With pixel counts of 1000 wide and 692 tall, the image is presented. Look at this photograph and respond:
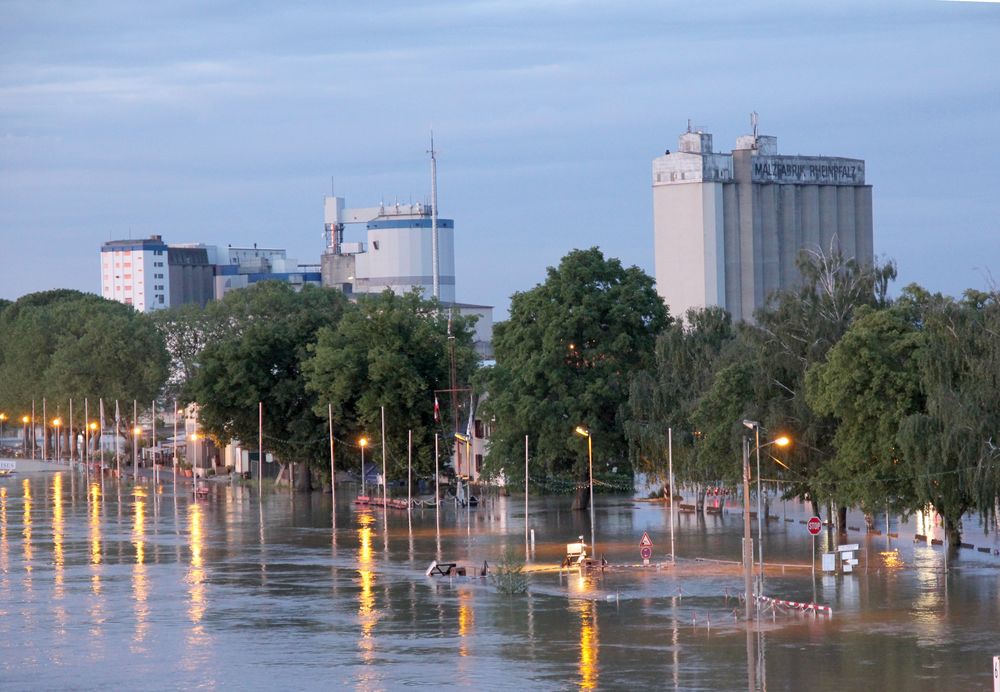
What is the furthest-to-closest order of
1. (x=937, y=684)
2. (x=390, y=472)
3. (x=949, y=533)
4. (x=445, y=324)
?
(x=445, y=324)
(x=390, y=472)
(x=949, y=533)
(x=937, y=684)

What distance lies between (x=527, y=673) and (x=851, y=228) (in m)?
108

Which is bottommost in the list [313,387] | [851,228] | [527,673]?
[527,673]

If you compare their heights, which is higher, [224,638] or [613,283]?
[613,283]

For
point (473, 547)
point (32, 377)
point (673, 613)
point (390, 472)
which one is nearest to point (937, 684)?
point (673, 613)

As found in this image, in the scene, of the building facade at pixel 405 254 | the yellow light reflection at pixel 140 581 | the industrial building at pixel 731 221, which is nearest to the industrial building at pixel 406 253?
the building facade at pixel 405 254

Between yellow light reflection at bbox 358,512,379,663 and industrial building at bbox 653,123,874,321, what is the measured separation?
220 ft

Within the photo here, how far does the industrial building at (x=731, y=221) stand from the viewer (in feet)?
402

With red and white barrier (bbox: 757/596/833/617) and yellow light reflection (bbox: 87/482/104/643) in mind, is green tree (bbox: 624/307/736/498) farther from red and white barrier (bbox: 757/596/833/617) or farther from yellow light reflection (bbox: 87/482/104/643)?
red and white barrier (bbox: 757/596/833/617)

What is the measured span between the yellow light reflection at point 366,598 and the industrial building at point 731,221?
220ft

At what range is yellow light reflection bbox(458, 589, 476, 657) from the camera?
32094 mm

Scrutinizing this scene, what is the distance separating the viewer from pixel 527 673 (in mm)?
29031

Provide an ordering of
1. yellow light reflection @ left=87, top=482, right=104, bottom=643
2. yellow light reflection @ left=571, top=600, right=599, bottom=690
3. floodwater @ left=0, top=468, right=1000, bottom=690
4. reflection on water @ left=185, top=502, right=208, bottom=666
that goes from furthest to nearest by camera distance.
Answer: yellow light reflection @ left=87, top=482, right=104, bottom=643, reflection on water @ left=185, top=502, right=208, bottom=666, floodwater @ left=0, top=468, right=1000, bottom=690, yellow light reflection @ left=571, top=600, right=599, bottom=690

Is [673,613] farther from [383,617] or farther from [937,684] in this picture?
[937,684]

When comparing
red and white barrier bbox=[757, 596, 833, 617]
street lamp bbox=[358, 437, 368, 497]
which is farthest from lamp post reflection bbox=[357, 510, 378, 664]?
street lamp bbox=[358, 437, 368, 497]
